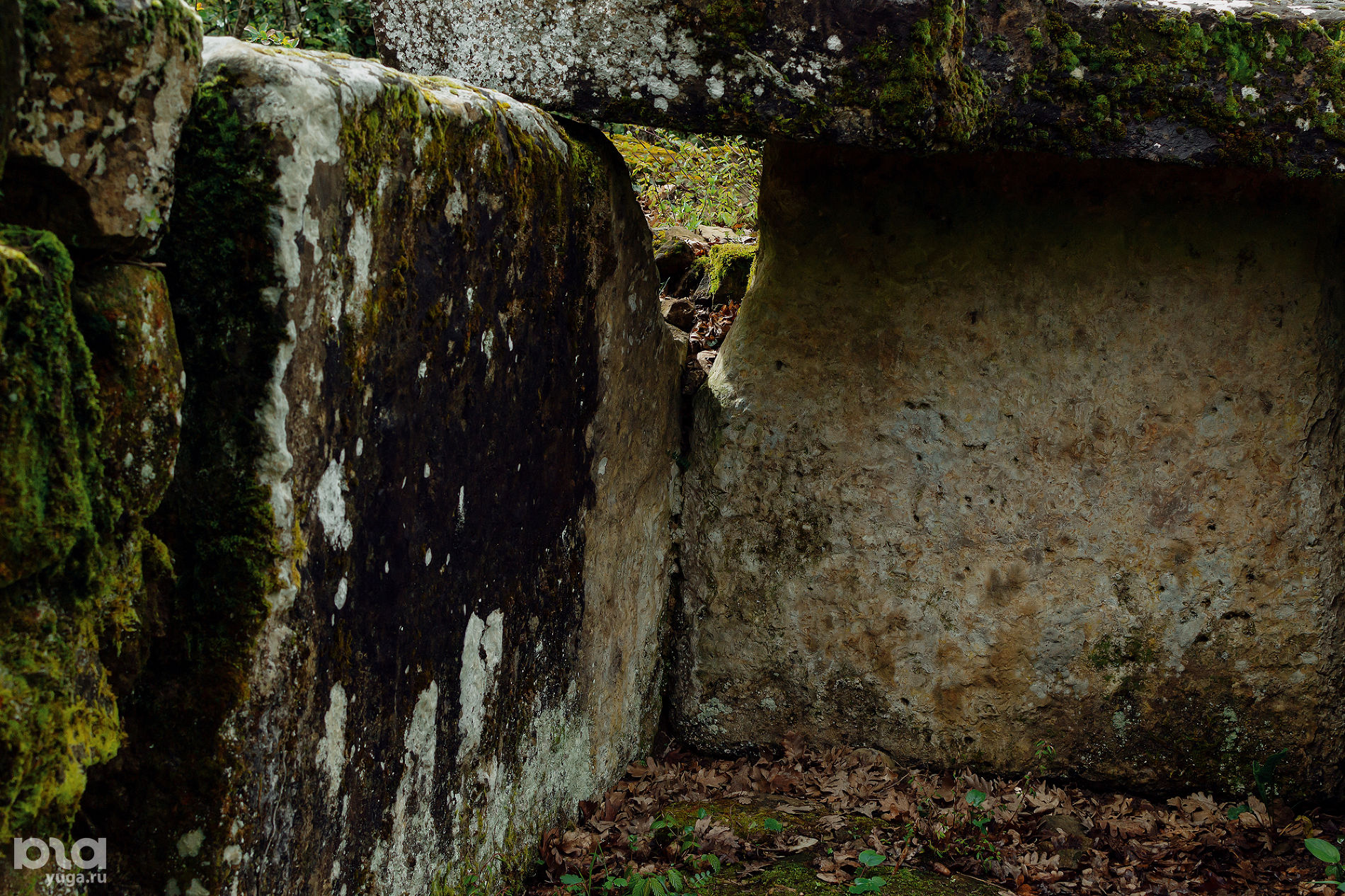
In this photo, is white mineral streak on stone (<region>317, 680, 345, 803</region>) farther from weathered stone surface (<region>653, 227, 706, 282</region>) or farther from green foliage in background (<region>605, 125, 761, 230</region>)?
green foliage in background (<region>605, 125, 761, 230</region>)

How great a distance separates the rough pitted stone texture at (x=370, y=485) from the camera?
1.60 metres

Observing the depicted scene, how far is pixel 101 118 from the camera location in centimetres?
136

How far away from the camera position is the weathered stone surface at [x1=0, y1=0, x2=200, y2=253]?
4.23ft

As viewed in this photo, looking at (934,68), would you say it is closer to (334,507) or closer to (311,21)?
(334,507)

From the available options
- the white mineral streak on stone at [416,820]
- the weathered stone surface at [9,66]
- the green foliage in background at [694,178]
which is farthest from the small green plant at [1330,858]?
the green foliage in background at [694,178]

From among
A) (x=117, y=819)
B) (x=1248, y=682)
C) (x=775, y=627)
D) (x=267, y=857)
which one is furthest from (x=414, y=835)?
(x=1248, y=682)

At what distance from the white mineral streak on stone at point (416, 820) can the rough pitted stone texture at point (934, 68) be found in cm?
168

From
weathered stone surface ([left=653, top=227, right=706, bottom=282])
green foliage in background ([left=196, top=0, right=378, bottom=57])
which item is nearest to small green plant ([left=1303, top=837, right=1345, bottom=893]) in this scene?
weathered stone surface ([left=653, top=227, right=706, bottom=282])

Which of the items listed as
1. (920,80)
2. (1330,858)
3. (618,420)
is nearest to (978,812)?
(1330,858)

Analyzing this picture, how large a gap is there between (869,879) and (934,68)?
235cm

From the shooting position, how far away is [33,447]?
124cm

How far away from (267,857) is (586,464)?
1.59 m

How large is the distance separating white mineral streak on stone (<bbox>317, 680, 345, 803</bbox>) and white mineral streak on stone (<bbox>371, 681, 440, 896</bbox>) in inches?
10.4

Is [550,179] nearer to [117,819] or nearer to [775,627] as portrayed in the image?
[117,819]
